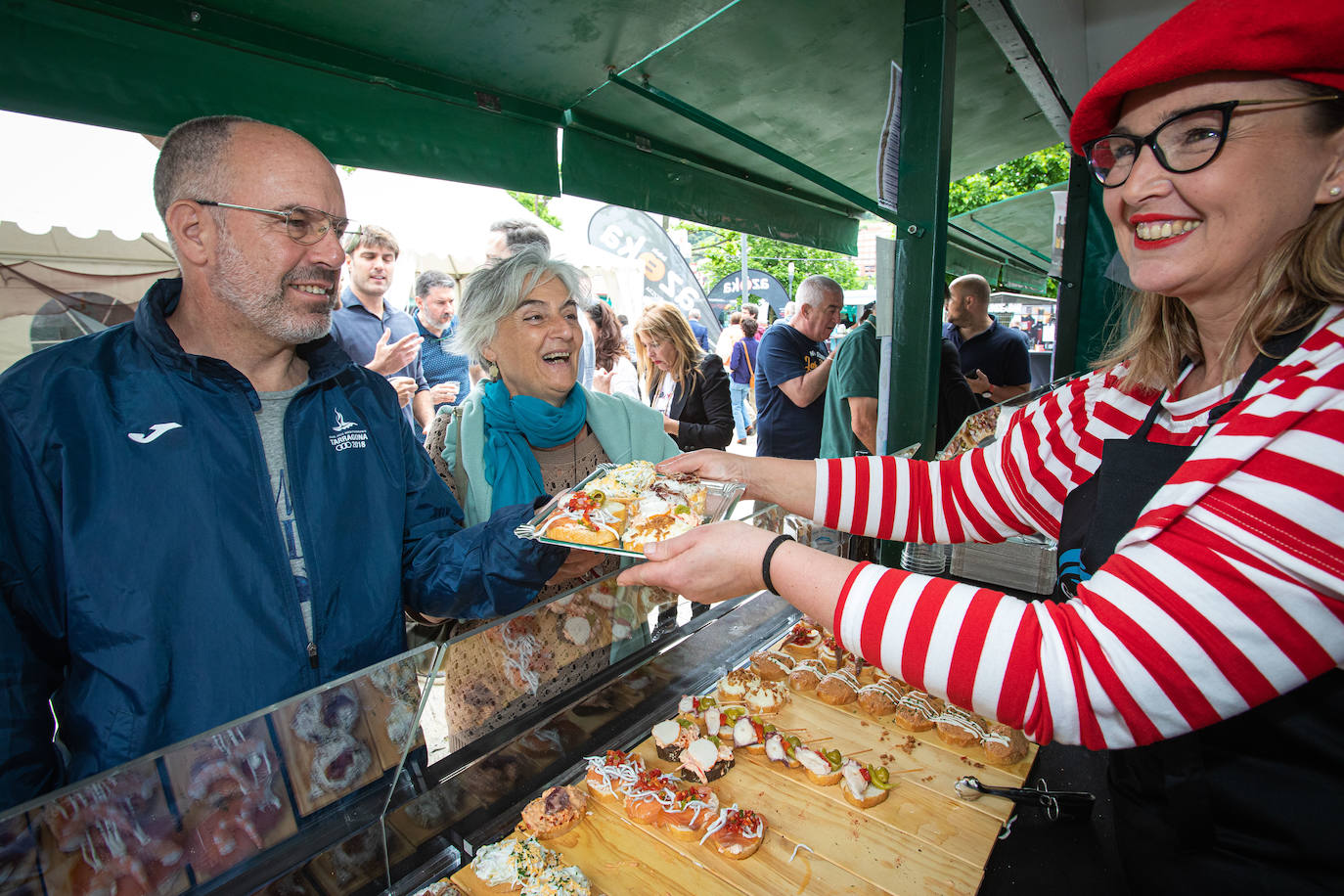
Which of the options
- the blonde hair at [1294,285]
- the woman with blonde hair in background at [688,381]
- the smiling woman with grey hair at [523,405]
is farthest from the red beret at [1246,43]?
the woman with blonde hair in background at [688,381]

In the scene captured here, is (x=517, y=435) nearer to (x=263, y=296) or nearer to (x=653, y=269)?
(x=263, y=296)

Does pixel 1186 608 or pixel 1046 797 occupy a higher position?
pixel 1186 608

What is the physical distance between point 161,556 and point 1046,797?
2.31 m

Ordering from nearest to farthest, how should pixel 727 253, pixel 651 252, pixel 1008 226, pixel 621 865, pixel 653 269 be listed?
pixel 621 865, pixel 651 252, pixel 653 269, pixel 1008 226, pixel 727 253

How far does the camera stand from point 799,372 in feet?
17.4

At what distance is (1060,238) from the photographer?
6.21 metres

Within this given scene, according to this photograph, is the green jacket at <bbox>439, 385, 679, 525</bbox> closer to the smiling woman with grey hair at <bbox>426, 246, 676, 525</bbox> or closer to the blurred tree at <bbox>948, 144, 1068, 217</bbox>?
the smiling woman with grey hair at <bbox>426, 246, 676, 525</bbox>

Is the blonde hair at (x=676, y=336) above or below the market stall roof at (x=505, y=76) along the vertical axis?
below

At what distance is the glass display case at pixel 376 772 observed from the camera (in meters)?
1.03

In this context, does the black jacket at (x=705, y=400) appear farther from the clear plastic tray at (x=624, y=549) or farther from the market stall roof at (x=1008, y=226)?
the market stall roof at (x=1008, y=226)

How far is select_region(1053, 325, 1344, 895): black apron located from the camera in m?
1.08

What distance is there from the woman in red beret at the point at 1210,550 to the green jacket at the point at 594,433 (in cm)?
145

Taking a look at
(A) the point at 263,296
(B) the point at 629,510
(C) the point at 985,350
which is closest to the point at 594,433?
(B) the point at 629,510

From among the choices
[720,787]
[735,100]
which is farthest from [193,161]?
[735,100]
